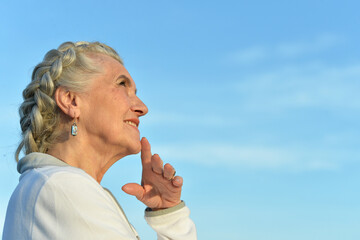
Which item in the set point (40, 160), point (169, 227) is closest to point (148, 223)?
point (169, 227)

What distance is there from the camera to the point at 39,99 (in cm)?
340

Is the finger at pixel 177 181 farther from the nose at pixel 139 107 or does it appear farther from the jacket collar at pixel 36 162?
the jacket collar at pixel 36 162

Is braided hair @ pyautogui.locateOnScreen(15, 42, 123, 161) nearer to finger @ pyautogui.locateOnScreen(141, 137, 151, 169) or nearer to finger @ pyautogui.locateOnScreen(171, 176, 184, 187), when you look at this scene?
finger @ pyautogui.locateOnScreen(141, 137, 151, 169)

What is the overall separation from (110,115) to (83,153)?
310 millimetres

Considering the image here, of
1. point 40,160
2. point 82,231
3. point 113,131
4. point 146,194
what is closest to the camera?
point 82,231

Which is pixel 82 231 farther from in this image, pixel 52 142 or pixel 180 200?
pixel 180 200

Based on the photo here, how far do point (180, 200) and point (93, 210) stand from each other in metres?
1.46

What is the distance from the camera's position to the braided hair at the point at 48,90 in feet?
11.1

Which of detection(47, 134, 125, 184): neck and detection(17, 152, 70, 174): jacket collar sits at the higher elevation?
detection(47, 134, 125, 184): neck

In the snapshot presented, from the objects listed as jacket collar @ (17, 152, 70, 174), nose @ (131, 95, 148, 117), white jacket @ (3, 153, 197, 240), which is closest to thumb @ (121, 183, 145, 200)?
nose @ (131, 95, 148, 117)

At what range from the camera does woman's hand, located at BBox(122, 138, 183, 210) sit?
148 inches

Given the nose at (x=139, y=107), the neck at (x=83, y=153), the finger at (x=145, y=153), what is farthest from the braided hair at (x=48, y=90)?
the finger at (x=145, y=153)

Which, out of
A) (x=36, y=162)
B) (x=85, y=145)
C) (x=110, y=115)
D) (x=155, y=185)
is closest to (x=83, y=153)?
(x=85, y=145)

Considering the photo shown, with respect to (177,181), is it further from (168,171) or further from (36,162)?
(36,162)
